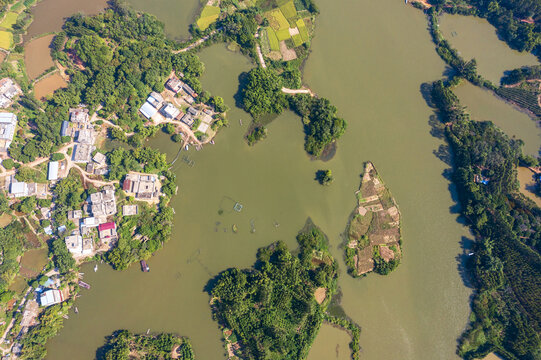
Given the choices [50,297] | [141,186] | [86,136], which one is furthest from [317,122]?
[50,297]

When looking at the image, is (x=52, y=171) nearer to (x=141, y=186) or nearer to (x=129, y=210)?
(x=129, y=210)

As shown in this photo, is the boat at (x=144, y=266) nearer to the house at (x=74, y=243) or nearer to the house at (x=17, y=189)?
the house at (x=74, y=243)

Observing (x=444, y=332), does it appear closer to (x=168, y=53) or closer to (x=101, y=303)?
(x=101, y=303)

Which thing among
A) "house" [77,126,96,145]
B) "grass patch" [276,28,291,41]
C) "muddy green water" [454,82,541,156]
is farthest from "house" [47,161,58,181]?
"muddy green water" [454,82,541,156]

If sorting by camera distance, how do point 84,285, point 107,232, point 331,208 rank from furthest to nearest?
point 331,208 → point 107,232 → point 84,285

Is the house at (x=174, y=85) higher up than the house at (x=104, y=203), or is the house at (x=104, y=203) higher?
the house at (x=174, y=85)

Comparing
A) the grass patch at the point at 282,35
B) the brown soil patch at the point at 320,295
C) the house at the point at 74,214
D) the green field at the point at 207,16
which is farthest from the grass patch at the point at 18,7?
the brown soil patch at the point at 320,295
